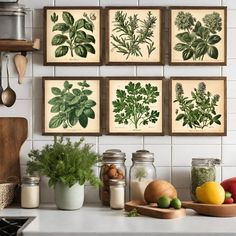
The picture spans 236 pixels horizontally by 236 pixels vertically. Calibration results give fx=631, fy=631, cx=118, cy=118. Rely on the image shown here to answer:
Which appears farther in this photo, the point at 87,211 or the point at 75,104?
the point at 75,104

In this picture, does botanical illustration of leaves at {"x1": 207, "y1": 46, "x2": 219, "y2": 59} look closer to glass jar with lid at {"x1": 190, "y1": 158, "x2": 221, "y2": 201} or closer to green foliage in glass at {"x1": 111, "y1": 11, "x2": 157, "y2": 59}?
green foliage in glass at {"x1": 111, "y1": 11, "x2": 157, "y2": 59}

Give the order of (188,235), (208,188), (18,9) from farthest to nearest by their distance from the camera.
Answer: (18,9) → (208,188) → (188,235)

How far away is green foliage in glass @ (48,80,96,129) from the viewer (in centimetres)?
285

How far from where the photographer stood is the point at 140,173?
2762mm

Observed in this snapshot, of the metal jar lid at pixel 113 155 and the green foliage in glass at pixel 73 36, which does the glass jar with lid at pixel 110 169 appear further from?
the green foliage in glass at pixel 73 36

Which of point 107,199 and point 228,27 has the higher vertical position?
point 228,27

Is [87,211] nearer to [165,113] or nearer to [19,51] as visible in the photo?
[165,113]

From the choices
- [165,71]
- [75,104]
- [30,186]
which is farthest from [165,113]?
[30,186]

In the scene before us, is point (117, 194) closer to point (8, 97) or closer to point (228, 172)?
point (228, 172)

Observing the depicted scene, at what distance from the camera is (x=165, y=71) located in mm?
2861

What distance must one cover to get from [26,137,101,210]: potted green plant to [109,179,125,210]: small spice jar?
2.9 inches

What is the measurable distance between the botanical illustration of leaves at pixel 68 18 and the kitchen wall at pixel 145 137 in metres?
0.05

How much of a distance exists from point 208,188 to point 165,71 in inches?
23.6

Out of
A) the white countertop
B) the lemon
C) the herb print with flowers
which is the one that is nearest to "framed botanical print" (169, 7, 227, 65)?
the herb print with flowers
